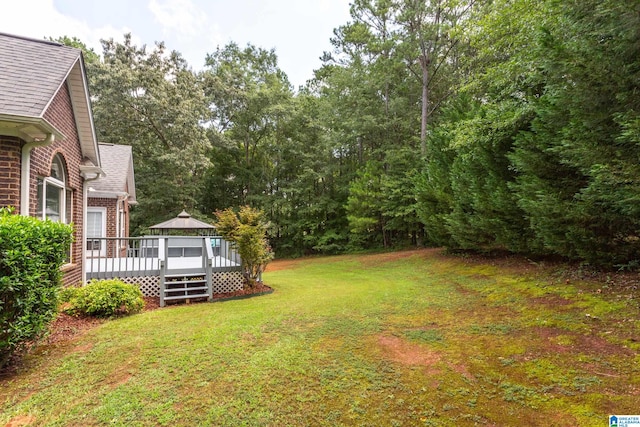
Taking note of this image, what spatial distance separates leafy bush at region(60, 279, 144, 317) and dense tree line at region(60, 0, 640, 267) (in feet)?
28.4

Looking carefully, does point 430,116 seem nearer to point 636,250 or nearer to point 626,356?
point 636,250

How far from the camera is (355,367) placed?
139 inches

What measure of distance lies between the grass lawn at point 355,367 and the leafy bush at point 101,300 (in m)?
0.42

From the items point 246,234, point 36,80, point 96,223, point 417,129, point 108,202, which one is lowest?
point 246,234

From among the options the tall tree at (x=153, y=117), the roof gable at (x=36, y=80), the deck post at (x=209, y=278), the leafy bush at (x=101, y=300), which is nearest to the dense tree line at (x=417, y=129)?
the tall tree at (x=153, y=117)

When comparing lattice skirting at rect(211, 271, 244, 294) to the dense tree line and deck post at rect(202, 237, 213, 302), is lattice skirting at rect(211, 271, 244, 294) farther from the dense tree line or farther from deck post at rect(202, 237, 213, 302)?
the dense tree line

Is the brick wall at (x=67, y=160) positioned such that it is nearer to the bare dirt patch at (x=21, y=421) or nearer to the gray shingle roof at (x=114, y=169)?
the bare dirt patch at (x=21, y=421)

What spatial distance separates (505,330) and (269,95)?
2231 centimetres

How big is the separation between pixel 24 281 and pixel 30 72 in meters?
4.13

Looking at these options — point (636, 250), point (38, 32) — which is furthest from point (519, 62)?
point (38, 32)

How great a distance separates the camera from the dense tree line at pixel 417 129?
5023mm

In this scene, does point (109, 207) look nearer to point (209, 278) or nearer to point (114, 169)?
point (114, 169)

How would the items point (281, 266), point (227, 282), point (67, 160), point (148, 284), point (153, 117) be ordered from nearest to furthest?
point (67, 160)
point (148, 284)
point (227, 282)
point (281, 266)
point (153, 117)

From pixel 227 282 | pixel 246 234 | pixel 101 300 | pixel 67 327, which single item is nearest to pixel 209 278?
pixel 227 282
